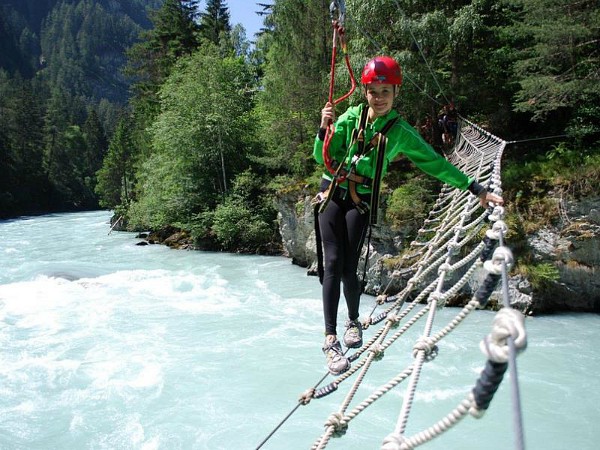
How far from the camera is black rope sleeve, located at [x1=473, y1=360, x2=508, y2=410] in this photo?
104 centimetres

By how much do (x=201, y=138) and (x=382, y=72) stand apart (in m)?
16.7

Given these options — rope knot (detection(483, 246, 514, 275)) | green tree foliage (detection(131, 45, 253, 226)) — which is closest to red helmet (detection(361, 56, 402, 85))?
rope knot (detection(483, 246, 514, 275))

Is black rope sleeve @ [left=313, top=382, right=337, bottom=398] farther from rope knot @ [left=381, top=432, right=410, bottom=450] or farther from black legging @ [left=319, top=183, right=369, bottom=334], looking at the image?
rope knot @ [left=381, top=432, right=410, bottom=450]

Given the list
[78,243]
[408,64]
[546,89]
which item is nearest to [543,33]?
[546,89]

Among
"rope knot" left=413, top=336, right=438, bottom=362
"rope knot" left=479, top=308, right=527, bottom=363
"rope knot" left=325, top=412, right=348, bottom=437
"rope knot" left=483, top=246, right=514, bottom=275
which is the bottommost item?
"rope knot" left=325, top=412, right=348, bottom=437

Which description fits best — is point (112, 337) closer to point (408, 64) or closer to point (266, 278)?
point (266, 278)

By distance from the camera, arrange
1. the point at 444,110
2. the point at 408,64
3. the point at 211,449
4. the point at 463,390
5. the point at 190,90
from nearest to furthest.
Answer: the point at 211,449
the point at 463,390
the point at 408,64
the point at 444,110
the point at 190,90

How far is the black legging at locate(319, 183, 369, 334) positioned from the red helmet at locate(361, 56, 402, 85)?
0.60 meters

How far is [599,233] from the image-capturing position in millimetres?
7680

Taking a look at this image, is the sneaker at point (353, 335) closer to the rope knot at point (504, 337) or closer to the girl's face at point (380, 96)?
the girl's face at point (380, 96)

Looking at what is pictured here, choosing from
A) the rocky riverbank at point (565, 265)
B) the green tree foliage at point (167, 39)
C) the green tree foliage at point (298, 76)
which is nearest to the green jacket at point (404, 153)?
the rocky riverbank at point (565, 265)

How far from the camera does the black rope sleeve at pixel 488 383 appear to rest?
1.04 meters

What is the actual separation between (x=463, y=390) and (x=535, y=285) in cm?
306

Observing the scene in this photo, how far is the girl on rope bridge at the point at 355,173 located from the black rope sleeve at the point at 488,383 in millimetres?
1331
